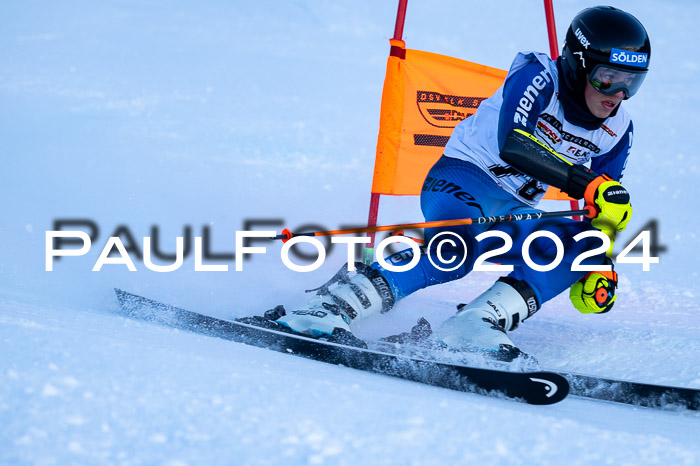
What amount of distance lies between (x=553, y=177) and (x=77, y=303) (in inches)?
74.7

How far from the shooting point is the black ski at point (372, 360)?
2203 mm

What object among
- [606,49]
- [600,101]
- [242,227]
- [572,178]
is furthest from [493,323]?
[242,227]

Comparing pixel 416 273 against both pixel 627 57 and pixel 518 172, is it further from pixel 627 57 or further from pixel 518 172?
pixel 627 57

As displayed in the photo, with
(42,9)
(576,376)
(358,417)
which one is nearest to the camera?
(358,417)

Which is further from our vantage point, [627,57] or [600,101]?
[600,101]

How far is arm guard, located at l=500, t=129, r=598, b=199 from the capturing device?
2.56m

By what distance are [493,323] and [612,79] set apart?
37.2 inches

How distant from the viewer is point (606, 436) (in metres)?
1.77

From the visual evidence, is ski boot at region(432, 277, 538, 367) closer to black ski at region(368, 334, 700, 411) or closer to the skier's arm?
black ski at region(368, 334, 700, 411)

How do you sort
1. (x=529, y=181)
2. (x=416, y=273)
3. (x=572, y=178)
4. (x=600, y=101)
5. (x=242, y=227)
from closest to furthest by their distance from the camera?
(x=572, y=178), (x=600, y=101), (x=416, y=273), (x=529, y=181), (x=242, y=227)

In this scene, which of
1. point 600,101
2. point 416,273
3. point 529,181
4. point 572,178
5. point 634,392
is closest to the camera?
point 634,392

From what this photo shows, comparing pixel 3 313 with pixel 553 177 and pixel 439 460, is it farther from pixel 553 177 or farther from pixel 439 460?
pixel 553 177

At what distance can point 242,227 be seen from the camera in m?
4.51

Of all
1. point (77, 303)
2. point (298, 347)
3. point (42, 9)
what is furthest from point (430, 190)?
point (42, 9)
